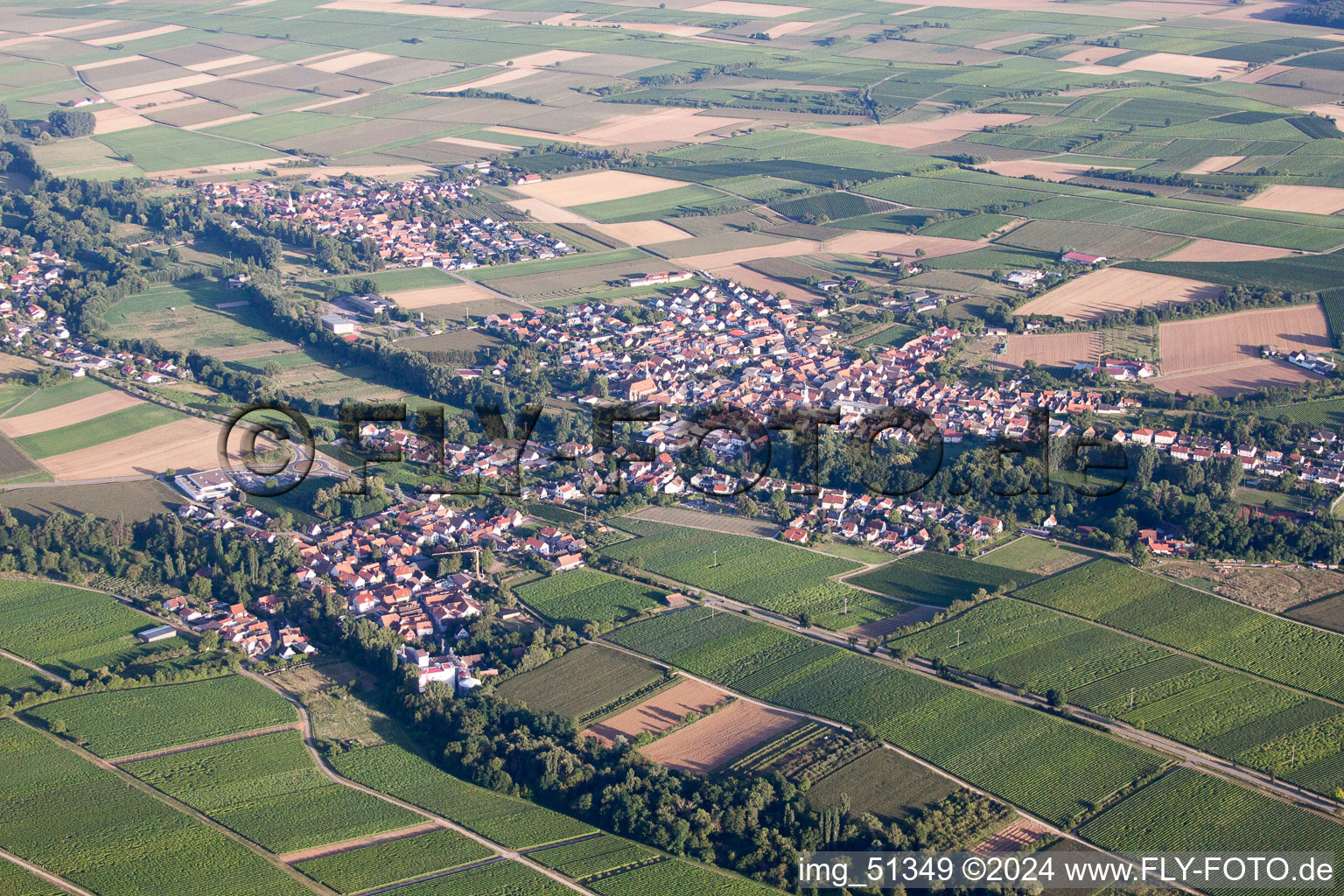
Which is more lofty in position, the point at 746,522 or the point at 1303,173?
the point at 1303,173

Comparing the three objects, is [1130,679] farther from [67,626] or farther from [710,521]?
[67,626]

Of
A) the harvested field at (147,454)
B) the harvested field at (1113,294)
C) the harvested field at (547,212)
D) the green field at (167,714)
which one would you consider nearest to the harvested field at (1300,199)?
the harvested field at (1113,294)

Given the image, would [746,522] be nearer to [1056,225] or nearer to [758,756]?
[758,756]

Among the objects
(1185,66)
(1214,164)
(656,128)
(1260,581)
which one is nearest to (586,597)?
(1260,581)

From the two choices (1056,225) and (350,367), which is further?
(1056,225)

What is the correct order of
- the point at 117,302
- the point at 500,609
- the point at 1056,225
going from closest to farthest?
the point at 500,609, the point at 117,302, the point at 1056,225

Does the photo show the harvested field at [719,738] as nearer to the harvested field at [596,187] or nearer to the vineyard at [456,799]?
the vineyard at [456,799]

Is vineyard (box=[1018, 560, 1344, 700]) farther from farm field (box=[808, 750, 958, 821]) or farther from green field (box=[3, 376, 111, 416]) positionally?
green field (box=[3, 376, 111, 416])

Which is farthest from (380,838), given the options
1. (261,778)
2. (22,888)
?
(22,888)
